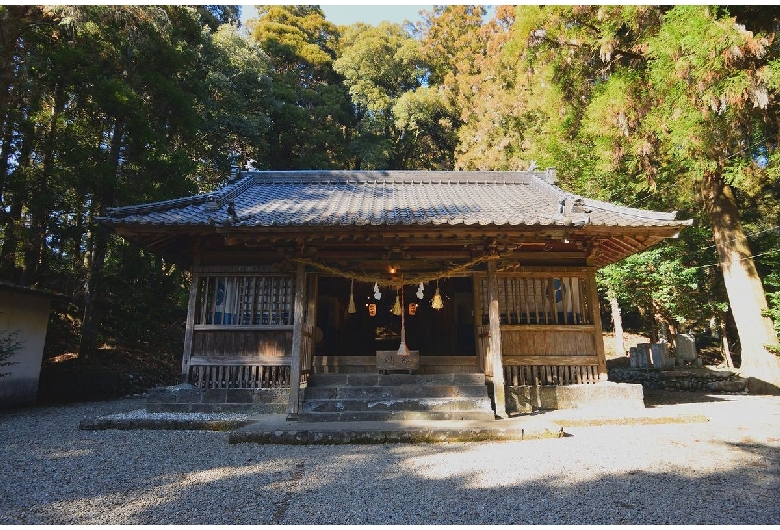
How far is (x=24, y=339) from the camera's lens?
10.1 meters

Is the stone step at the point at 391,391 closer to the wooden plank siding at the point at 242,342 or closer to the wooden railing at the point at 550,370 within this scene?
the wooden railing at the point at 550,370

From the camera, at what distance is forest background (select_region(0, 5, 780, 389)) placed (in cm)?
1059

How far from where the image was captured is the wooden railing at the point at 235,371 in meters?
8.16

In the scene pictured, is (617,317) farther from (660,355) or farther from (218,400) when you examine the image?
(218,400)

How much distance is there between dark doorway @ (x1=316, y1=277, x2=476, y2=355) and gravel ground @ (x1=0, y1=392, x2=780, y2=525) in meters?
6.10

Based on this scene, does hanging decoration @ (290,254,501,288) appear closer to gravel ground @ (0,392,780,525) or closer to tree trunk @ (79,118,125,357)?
gravel ground @ (0,392,780,525)

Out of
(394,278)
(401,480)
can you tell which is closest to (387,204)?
(394,278)

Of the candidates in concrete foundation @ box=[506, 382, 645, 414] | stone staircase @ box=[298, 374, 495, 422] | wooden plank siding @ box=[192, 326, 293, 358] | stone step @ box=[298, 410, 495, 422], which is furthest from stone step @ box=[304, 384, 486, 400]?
wooden plank siding @ box=[192, 326, 293, 358]

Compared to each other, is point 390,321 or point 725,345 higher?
point 390,321

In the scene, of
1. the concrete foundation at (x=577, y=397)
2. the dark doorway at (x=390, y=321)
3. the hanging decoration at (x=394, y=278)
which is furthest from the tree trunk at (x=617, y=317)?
the hanging decoration at (x=394, y=278)

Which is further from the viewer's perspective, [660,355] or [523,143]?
[523,143]

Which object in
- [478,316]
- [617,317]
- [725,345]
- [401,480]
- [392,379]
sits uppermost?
[617,317]

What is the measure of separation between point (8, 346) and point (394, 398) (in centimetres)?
844

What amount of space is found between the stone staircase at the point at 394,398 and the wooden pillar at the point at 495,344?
8.0 inches
